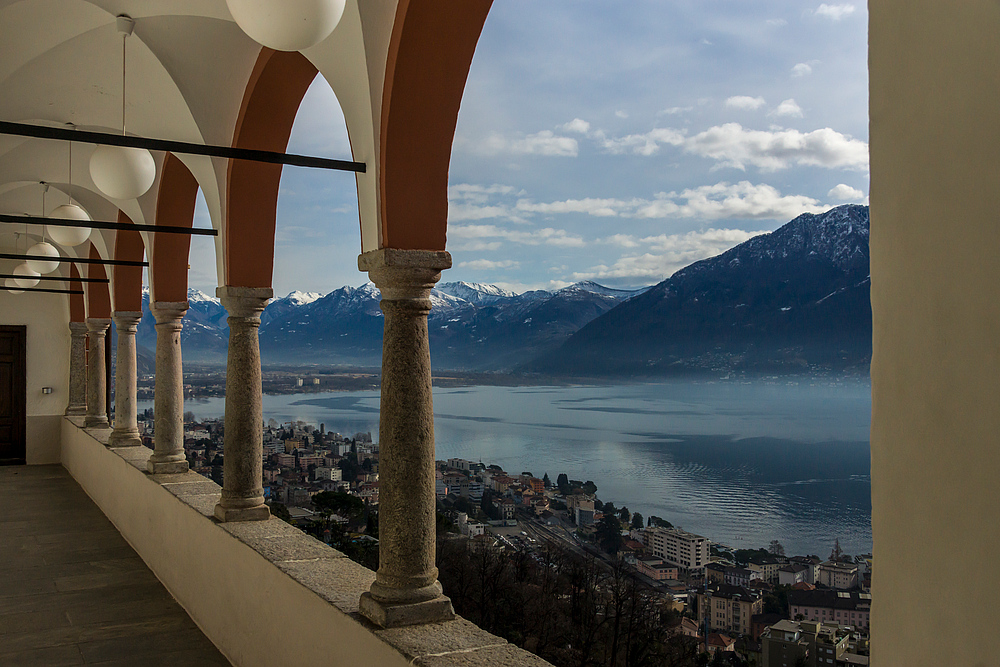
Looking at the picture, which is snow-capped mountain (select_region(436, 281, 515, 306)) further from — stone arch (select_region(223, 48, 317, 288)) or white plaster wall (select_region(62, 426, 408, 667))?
stone arch (select_region(223, 48, 317, 288))

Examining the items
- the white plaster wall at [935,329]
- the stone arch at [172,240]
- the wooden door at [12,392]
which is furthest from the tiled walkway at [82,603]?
the wooden door at [12,392]

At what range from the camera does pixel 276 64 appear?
5.28 meters

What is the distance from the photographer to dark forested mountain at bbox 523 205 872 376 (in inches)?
346

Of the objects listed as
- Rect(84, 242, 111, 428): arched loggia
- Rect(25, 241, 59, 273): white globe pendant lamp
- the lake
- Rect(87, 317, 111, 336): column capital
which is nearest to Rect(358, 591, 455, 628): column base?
the lake

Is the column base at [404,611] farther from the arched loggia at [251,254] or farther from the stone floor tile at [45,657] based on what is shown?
the stone floor tile at [45,657]

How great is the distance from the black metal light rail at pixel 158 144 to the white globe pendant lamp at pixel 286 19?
5.76 feet

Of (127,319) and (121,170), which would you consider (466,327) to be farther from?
(121,170)

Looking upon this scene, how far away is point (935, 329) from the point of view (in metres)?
1.12

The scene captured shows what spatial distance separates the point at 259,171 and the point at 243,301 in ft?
3.63

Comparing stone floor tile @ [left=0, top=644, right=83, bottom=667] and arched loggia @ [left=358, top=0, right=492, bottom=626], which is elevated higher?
arched loggia @ [left=358, top=0, right=492, bottom=626]

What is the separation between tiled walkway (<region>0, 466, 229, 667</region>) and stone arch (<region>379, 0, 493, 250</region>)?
339cm

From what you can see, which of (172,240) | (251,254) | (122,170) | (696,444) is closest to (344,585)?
(122,170)

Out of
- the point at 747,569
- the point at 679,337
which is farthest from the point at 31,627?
the point at 679,337

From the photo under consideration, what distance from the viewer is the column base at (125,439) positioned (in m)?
10.3
